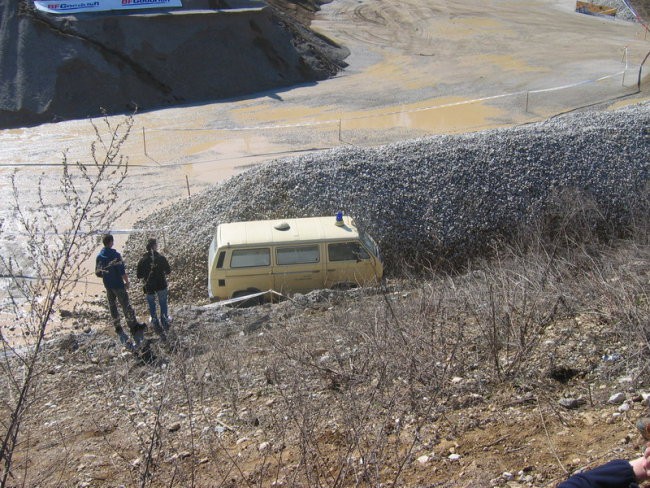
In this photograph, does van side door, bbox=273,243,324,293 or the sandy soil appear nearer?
van side door, bbox=273,243,324,293

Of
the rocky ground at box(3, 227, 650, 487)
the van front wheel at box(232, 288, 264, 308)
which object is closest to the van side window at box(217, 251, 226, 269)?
the van front wheel at box(232, 288, 264, 308)

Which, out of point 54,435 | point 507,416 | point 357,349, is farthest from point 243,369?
point 507,416

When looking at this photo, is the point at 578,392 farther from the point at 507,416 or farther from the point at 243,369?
the point at 243,369

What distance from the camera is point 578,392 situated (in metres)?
6.40

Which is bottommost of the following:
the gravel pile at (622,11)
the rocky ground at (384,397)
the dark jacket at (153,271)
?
the dark jacket at (153,271)

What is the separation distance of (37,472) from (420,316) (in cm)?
399

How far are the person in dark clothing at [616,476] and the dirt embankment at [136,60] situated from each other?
24.5m

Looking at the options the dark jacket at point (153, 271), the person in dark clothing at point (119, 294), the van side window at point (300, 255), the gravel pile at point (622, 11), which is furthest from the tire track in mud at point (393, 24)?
the person in dark clothing at point (119, 294)

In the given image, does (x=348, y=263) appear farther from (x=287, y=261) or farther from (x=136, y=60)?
(x=136, y=60)

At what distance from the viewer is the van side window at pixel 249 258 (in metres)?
12.0

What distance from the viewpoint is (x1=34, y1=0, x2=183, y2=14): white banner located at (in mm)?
26781

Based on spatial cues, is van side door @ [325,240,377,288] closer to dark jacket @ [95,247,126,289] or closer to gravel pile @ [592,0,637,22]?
dark jacket @ [95,247,126,289]

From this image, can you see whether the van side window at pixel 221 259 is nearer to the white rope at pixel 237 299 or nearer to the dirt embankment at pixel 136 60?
the white rope at pixel 237 299

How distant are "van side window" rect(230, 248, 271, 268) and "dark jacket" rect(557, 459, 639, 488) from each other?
27.8 feet
